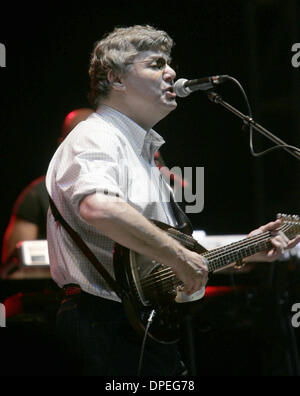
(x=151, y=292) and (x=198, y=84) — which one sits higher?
(x=198, y=84)

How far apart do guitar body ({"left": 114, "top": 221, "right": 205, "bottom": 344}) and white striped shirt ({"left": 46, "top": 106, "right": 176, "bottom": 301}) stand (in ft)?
0.19

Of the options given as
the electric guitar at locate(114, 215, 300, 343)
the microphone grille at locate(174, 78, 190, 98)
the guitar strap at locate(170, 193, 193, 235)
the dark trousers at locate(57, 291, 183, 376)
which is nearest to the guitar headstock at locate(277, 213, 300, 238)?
the electric guitar at locate(114, 215, 300, 343)

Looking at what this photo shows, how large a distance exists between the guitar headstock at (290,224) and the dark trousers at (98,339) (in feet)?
2.64

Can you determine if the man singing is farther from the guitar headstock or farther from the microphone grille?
the guitar headstock

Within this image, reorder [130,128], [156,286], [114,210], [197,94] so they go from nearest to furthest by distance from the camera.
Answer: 1. [114,210]
2. [156,286]
3. [130,128]
4. [197,94]

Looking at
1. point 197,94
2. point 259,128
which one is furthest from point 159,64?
point 197,94

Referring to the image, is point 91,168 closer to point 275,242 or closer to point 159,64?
point 159,64

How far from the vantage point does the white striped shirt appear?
6.08ft

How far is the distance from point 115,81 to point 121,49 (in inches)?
5.3

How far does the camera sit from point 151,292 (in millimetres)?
2037

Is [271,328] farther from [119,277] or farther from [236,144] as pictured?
[119,277]

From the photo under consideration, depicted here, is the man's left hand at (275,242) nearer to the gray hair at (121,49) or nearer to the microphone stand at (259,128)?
the microphone stand at (259,128)

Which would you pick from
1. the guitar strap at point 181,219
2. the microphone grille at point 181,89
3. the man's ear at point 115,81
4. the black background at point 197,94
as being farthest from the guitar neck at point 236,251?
the black background at point 197,94

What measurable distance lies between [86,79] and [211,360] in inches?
90.2
